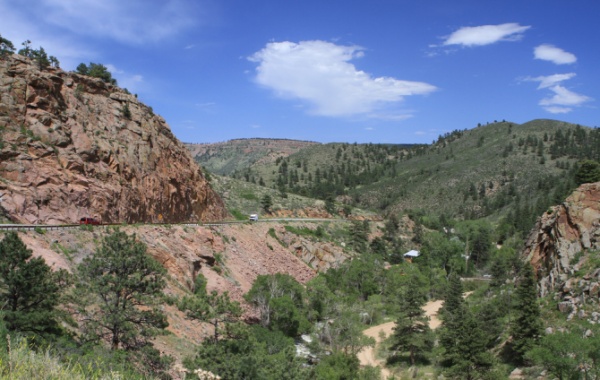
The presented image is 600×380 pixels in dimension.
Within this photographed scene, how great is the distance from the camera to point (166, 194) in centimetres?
4875

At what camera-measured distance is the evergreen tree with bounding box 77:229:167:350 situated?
705 inches

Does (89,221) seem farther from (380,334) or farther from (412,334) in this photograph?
(380,334)

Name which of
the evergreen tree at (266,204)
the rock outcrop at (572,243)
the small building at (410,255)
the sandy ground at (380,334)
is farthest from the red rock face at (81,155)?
the small building at (410,255)

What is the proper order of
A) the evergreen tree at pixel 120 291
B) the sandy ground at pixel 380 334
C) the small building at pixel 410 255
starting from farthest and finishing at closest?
the small building at pixel 410 255
the sandy ground at pixel 380 334
the evergreen tree at pixel 120 291

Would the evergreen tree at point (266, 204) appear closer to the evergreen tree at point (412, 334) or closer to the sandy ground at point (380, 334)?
the sandy ground at point (380, 334)

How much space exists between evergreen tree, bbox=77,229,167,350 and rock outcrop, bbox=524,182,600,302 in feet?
100.0

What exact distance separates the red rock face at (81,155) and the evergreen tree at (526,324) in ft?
111

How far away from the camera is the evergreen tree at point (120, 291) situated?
58.7ft

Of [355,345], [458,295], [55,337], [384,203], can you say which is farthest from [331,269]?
[384,203]

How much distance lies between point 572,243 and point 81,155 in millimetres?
43992

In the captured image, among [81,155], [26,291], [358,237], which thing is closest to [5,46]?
[81,155]

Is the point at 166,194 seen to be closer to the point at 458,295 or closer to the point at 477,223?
the point at 458,295

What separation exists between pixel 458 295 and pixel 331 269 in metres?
17.3

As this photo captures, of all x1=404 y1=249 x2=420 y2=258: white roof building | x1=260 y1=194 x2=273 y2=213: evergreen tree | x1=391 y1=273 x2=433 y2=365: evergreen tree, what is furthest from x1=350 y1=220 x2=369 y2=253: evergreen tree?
x1=391 y1=273 x2=433 y2=365: evergreen tree
